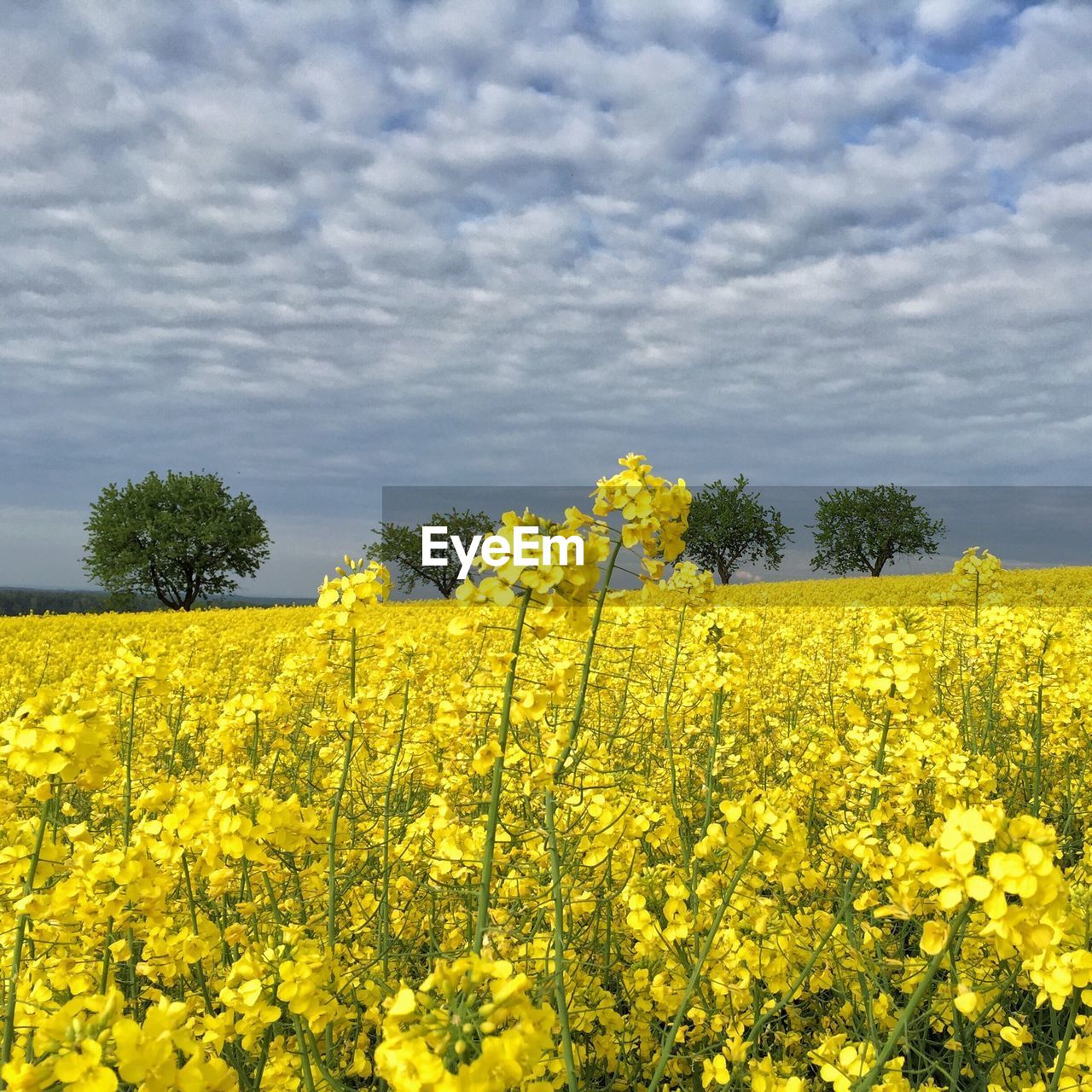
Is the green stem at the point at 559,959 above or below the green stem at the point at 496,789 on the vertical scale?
below

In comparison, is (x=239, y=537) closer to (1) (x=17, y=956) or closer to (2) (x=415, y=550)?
(2) (x=415, y=550)

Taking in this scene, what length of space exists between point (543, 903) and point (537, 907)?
125 millimetres

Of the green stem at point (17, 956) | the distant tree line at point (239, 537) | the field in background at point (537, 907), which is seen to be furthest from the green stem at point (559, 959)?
the distant tree line at point (239, 537)

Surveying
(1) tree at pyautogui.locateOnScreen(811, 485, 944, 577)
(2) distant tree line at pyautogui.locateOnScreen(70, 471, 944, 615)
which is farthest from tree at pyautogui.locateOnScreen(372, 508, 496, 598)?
(1) tree at pyautogui.locateOnScreen(811, 485, 944, 577)

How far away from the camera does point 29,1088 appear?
136cm

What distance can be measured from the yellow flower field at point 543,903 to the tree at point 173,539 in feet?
154

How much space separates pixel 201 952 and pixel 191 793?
635mm

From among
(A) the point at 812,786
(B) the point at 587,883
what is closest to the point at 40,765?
(B) the point at 587,883

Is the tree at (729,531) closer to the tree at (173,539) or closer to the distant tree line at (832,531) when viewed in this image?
the distant tree line at (832,531)

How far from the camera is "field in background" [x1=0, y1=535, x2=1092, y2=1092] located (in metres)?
1.60

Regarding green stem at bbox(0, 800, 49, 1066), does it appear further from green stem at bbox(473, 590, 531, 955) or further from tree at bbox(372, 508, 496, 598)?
tree at bbox(372, 508, 496, 598)

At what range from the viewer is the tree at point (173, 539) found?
4712 centimetres

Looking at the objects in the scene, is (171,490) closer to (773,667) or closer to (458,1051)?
(773,667)

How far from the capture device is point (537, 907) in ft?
9.96
